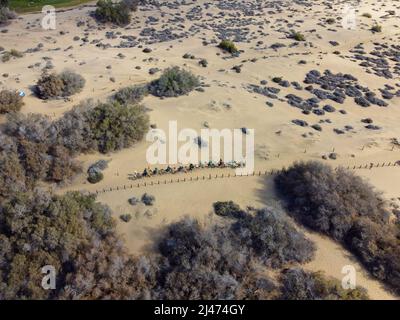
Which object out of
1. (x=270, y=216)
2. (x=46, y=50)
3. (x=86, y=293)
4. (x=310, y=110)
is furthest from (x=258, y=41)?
(x=86, y=293)

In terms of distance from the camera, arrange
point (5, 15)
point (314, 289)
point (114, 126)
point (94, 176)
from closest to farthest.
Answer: point (314, 289) → point (94, 176) → point (114, 126) → point (5, 15)

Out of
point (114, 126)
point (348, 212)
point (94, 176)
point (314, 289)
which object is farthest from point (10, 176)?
point (348, 212)

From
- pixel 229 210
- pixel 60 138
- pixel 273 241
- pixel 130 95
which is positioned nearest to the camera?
pixel 273 241

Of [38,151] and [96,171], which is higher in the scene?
[38,151]

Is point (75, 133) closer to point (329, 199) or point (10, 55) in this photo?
point (329, 199)

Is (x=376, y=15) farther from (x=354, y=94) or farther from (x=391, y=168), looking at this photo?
(x=391, y=168)

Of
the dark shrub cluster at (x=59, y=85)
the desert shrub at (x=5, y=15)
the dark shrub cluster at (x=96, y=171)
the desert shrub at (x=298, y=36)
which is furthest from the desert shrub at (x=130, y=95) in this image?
the desert shrub at (x=5, y=15)

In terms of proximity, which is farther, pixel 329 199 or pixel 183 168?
pixel 183 168

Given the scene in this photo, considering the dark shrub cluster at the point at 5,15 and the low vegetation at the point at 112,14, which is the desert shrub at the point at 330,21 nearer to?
the low vegetation at the point at 112,14
